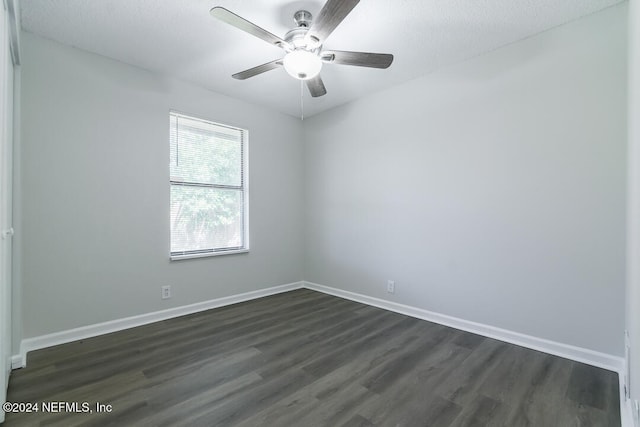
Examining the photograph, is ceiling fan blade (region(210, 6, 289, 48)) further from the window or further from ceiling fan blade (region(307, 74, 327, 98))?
the window

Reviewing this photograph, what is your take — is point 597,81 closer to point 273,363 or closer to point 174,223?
point 273,363

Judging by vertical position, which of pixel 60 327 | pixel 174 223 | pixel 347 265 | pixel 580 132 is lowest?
pixel 60 327

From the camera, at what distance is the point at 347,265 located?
379 centimetres

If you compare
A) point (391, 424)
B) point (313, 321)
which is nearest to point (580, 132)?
point (391, 424)

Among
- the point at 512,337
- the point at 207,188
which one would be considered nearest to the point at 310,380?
the point at 512,337

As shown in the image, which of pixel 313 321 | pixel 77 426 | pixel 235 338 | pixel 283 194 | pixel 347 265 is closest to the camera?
pixel 77 426

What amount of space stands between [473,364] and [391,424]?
37.6 inches

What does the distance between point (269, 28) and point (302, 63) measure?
0.60 meters

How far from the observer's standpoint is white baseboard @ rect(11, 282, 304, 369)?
227cm

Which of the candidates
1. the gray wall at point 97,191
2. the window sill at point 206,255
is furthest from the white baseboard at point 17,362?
the window sill at point 206,255

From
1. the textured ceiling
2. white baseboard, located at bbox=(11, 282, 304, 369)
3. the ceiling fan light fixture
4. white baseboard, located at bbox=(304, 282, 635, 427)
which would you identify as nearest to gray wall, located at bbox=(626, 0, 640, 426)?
white baseboard, located at bbox=(304, 282, 635, 427)

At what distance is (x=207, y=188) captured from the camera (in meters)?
3.38

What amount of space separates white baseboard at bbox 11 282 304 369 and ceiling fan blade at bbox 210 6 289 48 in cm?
267

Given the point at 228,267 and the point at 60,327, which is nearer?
the point at 60,327
